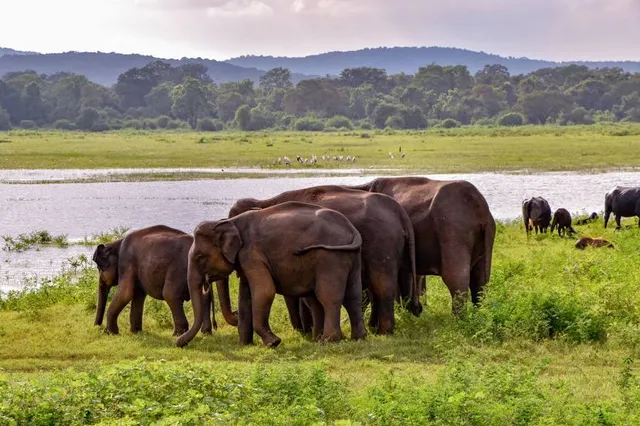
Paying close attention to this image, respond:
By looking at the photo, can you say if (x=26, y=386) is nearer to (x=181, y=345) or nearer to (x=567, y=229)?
(x=181, y=345)

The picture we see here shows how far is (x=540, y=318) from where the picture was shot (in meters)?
11.8

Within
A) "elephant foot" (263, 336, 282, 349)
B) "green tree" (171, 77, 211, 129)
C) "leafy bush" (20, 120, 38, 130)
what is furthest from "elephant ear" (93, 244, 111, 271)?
"green tree" (171, 77, 211, 129)

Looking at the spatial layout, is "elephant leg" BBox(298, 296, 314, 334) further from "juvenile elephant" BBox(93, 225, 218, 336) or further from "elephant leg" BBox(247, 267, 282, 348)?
"juvenile elephant" BBox(93, 225, 218, 336)

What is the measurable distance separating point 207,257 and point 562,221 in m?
12.8

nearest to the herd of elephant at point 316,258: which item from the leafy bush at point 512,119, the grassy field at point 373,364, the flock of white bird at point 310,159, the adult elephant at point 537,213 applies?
the grassy field at point 373,364

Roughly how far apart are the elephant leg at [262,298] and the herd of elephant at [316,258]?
0.01m

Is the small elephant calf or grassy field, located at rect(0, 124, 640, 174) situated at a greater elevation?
the small elephant calf

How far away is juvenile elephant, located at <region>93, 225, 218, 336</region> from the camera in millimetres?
13070

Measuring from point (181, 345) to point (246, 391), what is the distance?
3.54 meters

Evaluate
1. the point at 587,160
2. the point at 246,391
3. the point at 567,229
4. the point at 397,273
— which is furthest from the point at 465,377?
the point at 587,160

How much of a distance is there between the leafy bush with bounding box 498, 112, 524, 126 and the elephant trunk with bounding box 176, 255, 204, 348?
4218 inches

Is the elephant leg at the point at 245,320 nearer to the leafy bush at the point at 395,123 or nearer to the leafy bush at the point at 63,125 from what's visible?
the leafy bush at the point at 395,123

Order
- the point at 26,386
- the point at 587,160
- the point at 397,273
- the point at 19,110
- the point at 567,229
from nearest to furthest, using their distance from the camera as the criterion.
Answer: the point at 26,386 → the point at 397,273 → the point at 567,229 → the point at 587,160 → the point at 19,110

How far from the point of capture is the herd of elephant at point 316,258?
12023mm
